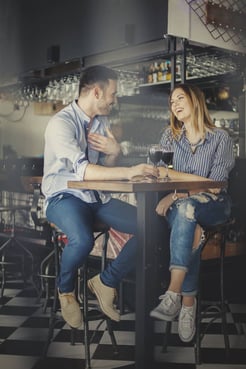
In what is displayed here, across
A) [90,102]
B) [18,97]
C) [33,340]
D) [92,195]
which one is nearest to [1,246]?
[33,340]

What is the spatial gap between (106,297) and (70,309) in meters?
0.14

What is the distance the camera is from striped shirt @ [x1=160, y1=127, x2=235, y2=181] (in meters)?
1.71

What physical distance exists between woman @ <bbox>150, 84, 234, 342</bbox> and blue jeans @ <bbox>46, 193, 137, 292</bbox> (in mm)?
140

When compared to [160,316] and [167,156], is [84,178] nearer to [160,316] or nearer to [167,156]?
[167,156]

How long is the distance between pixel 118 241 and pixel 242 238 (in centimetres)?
54

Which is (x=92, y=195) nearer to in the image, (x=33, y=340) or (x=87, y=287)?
(x=87, y=287)

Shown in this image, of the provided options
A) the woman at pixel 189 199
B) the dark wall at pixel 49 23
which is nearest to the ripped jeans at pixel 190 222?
the woman at pixel 189 199

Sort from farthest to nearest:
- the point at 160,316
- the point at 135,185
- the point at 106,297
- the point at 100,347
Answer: the point at 100,347
the point at 106,297
the point at 160,316
the point at 135,185

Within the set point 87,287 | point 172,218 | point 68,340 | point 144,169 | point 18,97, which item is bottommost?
point 68,340

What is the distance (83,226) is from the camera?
160 centimetres

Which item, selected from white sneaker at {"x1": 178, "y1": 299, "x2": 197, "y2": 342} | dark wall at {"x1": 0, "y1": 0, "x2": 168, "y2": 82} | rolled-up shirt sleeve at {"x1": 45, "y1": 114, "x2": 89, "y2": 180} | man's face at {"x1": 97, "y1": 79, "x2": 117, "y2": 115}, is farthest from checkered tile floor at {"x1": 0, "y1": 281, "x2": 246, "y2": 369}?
dark wall at {"x1": 0, "y1": 0, "x2": 168, "y2": 82}

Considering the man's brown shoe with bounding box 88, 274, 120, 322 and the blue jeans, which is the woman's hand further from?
the man's brown shoe with bounding box 88, 274, 120, 322

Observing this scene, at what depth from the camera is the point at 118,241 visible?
90.2 inches

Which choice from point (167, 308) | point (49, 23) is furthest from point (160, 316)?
point (49, 23)
